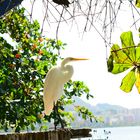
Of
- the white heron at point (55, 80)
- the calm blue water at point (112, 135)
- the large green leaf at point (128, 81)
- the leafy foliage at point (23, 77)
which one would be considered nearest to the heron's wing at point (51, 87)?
the white heron at point (55, 80)

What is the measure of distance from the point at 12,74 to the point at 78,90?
615 millimetres

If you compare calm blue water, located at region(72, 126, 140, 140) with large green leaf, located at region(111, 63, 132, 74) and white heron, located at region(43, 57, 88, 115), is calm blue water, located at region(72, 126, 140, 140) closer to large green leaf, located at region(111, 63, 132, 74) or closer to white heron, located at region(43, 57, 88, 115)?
white heron, located at region(43, 57, 88, 115)

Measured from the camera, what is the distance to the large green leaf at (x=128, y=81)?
778mm

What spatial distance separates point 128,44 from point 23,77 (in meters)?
2.40

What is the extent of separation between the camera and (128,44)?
780 millimetres

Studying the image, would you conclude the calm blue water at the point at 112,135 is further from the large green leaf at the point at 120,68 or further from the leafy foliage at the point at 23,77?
the large green leaf at the point at 120,68

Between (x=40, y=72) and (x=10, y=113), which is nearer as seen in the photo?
(x=10, y=113)

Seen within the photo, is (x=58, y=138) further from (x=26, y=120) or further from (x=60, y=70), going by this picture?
(x=60, y=70)

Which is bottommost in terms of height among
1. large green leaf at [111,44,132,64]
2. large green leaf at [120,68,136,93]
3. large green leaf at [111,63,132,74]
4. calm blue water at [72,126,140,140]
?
large green leaf at [120,68,136,93]

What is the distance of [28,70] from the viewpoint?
126 inches

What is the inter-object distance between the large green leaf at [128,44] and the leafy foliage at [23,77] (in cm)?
191

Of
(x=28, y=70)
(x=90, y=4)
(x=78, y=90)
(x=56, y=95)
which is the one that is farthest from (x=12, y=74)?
(x=90, y=4)

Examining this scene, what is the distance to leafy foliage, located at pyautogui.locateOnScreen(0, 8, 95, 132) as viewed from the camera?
2.90 meters

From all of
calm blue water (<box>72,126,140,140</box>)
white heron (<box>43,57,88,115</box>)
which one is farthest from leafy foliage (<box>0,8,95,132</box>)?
white heron (<box>43,57,88,115</box>)
